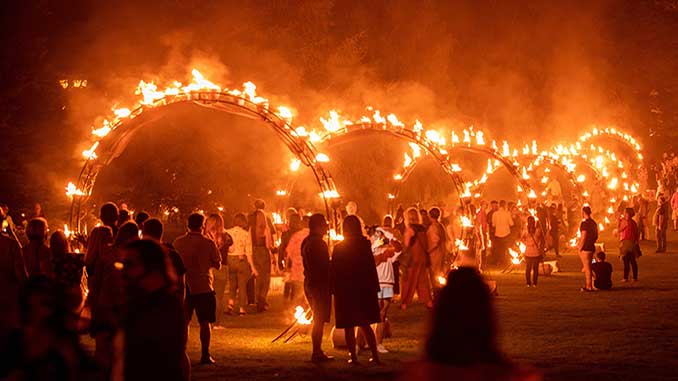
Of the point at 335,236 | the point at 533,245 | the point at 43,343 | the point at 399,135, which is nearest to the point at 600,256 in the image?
the point at 533,245

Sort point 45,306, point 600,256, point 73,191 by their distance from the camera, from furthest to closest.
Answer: point 600,256
point 73,191
point 45,306

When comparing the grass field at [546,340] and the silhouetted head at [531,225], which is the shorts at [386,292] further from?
the silhouetted head at [531,225]

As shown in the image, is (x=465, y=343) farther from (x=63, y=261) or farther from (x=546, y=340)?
(x=546, y=340)

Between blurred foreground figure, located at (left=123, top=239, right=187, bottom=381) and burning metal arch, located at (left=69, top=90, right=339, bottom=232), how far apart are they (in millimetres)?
9052

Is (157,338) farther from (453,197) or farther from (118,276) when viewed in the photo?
(453,197)

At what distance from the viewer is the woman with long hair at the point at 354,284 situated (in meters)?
11.3

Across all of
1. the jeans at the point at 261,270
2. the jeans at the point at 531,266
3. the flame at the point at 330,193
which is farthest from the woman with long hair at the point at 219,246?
the jeans at the point at 531,266

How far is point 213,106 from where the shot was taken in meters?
15.9

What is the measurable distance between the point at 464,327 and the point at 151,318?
81.8 inches

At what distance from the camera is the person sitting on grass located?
19719 millimetres

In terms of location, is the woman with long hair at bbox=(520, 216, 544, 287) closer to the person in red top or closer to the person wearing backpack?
the person wearing backpack

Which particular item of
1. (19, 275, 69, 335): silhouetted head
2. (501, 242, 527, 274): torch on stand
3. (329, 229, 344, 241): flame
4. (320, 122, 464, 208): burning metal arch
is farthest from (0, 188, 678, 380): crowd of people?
(320, 122, 464, 208): burning metal arch

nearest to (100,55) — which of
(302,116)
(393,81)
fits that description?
(302,116)

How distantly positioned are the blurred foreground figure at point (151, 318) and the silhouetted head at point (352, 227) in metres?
5.59
